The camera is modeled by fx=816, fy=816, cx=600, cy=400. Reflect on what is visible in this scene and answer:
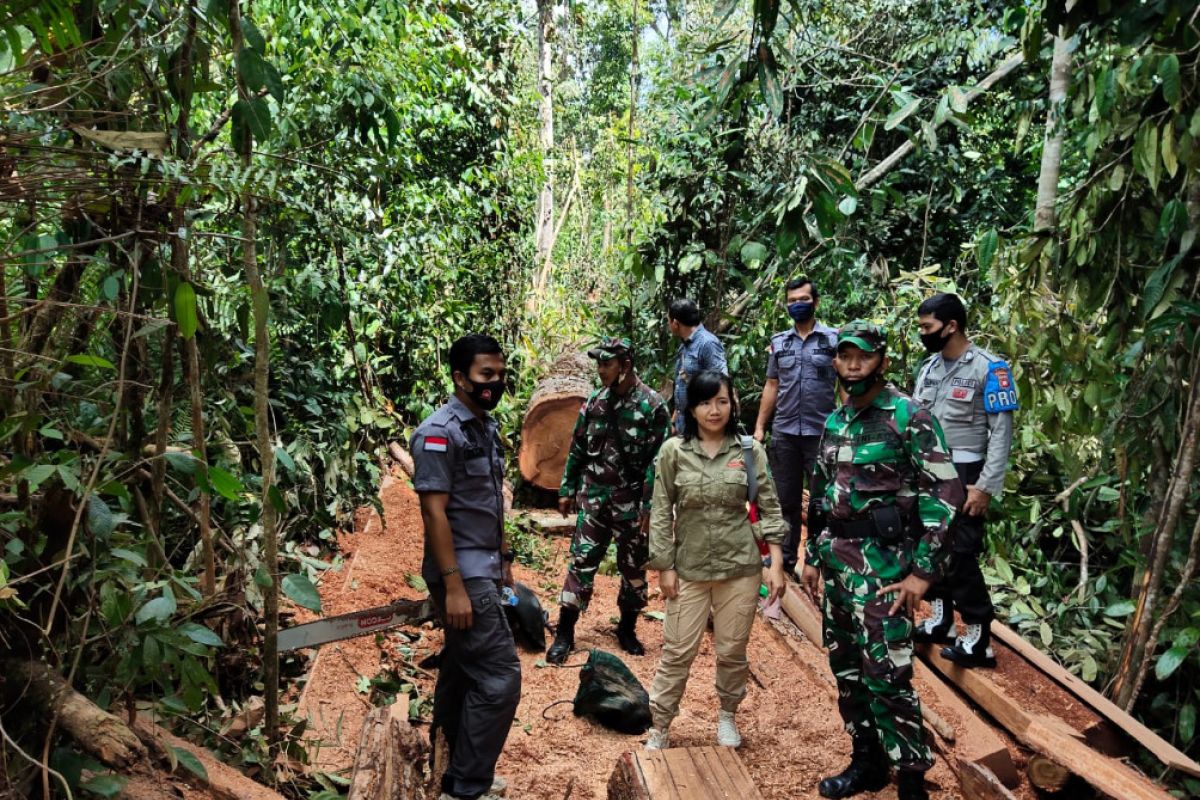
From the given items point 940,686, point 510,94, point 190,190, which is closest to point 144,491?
point 190,190

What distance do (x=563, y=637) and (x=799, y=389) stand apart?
7.56 ft

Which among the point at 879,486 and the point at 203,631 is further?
the point at 879,486

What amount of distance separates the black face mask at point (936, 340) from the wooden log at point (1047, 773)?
208cm

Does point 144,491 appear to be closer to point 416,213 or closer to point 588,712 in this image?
point 588,712

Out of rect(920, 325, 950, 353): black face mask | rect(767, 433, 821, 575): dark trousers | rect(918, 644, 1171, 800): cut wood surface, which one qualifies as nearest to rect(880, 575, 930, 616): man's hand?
rect(918, 644, 1171, 800): cut wood surface

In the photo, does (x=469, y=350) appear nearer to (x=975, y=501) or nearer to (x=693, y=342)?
(x=693, y=342)

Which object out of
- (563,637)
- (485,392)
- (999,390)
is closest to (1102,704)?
(999,390)

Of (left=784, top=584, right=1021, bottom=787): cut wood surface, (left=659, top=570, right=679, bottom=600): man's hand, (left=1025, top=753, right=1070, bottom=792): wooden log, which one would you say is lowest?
(left=1025, top=753, right=1070, bottom=792): wooden log

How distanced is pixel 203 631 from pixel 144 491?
3.82 ft

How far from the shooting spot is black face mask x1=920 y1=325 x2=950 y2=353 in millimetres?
4359

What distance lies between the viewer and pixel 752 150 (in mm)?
7473

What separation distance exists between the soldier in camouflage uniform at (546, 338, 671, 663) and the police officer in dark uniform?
1.49 metres

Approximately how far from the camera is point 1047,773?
389 cm

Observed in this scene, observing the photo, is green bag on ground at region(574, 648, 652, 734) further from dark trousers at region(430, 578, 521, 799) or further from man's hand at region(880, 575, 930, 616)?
man's hand at region(880, 575, 930, 616)
